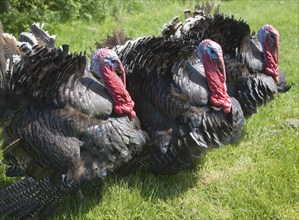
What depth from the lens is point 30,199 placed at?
2.90m

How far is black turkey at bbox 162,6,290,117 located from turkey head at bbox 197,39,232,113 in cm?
49

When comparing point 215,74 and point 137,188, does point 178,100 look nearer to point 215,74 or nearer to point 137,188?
point 215,74

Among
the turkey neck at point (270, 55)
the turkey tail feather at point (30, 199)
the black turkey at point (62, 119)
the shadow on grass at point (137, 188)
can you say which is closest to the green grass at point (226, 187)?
the shadow on grass at point (137, 188)

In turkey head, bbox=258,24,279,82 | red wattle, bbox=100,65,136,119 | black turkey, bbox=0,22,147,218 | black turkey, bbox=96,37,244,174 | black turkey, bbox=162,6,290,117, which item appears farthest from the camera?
turkey head, bbox=258,24,279,82

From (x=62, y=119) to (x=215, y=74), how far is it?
3.61 feet

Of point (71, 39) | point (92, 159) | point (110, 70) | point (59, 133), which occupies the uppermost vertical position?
point (110, 70)

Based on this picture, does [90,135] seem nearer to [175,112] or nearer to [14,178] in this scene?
[175,112]

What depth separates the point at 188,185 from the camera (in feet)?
11.1

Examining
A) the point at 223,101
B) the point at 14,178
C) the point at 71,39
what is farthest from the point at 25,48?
the point at 71,39

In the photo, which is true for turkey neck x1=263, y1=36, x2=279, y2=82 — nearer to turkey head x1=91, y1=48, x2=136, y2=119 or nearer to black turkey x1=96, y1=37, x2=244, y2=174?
black turkey x1=96, y1=37, x2=244, y2=174

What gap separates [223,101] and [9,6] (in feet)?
16.2

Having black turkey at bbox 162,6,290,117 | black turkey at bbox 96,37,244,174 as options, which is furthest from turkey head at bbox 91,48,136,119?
black turkey at bbox 162,6,290,117

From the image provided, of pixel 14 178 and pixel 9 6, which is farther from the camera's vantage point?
pixel 9 6

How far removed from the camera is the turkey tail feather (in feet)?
9.39
